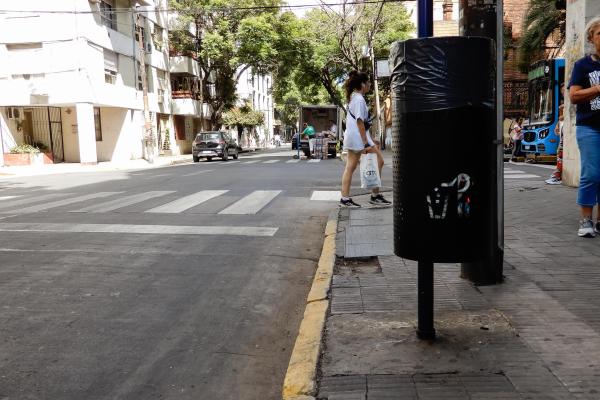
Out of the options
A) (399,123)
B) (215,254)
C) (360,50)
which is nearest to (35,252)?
(215,254)

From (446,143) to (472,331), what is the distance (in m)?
1.11

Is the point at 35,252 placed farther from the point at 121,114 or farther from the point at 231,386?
the point at 121,114

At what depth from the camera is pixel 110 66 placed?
29.2 meters

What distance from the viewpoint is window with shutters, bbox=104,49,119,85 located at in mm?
28641

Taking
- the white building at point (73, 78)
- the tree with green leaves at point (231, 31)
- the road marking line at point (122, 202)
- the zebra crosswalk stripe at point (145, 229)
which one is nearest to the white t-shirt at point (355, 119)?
the zebra crosswalk stripe at point (145, 229)

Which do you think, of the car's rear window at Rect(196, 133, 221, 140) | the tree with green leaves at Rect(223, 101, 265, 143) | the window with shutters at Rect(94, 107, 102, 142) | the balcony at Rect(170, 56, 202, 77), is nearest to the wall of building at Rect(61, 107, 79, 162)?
the window with shutters at Rect(94, 107, 102, 142)

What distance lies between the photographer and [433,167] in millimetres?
2688

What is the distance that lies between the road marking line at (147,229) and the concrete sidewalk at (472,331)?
2013 millimetres

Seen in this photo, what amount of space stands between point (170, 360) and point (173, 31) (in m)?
39.2

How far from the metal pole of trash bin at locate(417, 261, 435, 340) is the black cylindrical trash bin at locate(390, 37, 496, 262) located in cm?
14

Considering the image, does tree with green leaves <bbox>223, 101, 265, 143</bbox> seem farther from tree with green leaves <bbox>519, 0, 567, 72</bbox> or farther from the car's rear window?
tree with green leaves <bbox>519, 0, 567, 72</bbox>

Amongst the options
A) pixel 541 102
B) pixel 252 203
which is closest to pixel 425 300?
pixel 252 203

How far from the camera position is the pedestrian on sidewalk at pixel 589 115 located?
16.1ft

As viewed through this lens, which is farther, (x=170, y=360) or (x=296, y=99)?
(x=296, y=99)
